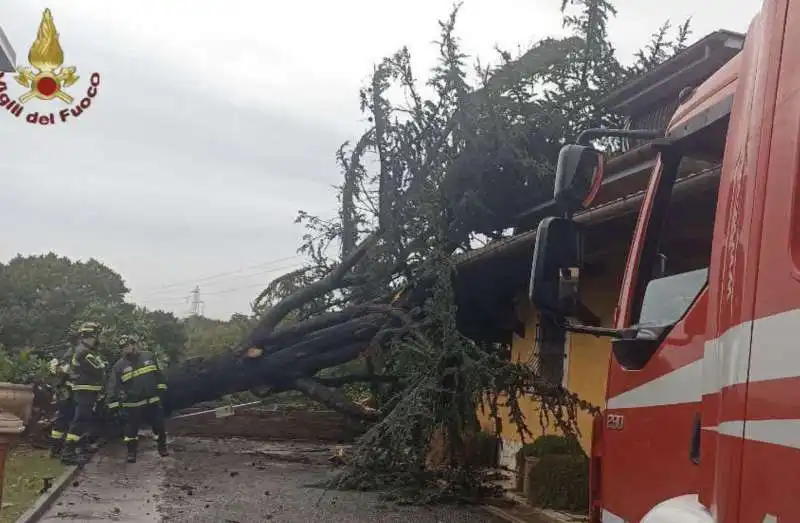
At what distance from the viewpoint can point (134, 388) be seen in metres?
10.7

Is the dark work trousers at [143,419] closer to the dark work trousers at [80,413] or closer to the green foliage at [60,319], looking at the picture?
the dark work trousers at [80,413]

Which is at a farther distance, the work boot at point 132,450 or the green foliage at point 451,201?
the work boot at point 132,450

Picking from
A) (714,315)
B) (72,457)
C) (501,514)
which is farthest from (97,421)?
(714,315)

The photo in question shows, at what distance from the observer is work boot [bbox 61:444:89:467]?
10.0 metres

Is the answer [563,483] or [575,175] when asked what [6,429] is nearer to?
[575,175]

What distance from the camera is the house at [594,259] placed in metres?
6.61

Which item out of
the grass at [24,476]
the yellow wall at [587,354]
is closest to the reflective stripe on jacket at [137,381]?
the grass at [24,476]

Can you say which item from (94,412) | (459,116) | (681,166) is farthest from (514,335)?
(681,166)

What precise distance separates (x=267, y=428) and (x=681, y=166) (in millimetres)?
11945

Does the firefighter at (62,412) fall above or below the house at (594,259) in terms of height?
below

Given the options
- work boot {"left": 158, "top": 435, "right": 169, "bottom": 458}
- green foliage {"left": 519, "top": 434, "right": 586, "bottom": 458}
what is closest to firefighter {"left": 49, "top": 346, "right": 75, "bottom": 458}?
work boot {"left": 158, "top": 435, "right": 169, "bottom": 458}

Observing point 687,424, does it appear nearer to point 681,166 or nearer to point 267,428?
point 681,166

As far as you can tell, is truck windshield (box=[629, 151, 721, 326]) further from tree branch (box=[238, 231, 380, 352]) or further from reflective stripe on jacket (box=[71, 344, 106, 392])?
reflective stripe on jacket (box=[71, 344, 106, 392])

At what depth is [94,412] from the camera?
37.3 ft
